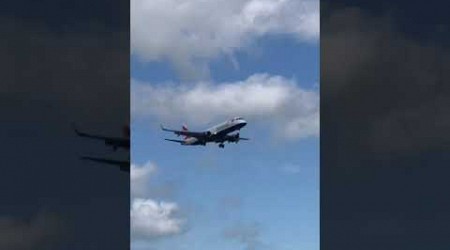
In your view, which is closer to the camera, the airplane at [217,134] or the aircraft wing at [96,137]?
the aircraft wing at [96,137]

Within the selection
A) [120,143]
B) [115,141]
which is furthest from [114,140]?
[120,143]

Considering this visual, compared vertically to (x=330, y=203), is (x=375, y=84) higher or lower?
higher

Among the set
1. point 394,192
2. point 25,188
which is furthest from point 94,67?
point 394,192

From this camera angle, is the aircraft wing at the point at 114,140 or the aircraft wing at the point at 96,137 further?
the aircraft wing at the point at 114,140

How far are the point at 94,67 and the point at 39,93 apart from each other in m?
1.16

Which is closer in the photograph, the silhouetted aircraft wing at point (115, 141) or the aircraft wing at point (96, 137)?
the aircraft wing at point (96, 137)

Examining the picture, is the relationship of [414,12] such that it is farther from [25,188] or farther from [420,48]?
[25,188]

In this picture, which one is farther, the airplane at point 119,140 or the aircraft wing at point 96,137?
the airplane at point 119,140

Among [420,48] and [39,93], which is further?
[420,48]

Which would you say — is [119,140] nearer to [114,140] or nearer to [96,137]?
[114,140]

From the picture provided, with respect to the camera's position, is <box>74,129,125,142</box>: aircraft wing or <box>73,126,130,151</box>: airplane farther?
<box>73,126,130,151</box>: airplane

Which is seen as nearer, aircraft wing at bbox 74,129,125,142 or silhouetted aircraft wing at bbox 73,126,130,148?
aircraft wing at bbox 74,129,125,142

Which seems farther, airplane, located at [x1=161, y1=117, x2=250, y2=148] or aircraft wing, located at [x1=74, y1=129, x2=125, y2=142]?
airplane, located at [x1=161, y1=117, x2=250, y2=148]

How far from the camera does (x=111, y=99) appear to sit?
61.0 feet
